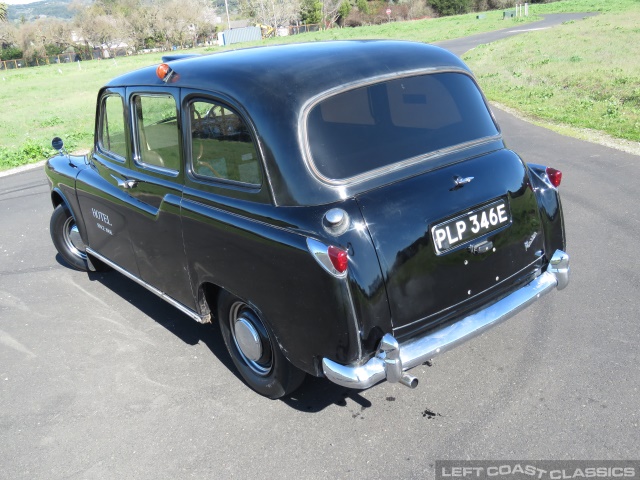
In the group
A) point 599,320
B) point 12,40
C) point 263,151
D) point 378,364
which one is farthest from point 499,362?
point 12,40

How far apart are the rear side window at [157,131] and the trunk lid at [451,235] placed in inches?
58.5

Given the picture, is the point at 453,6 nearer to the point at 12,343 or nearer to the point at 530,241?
the point at 530,241

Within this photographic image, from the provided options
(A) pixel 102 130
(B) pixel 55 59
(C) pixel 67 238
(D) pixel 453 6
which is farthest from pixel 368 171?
(B) pixel 55 59

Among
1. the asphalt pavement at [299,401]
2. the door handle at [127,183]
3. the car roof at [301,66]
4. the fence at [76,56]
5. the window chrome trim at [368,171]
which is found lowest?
the asphalt pavement at [299,401]

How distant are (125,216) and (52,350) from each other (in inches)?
45.9

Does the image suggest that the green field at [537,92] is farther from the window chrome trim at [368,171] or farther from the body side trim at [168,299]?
the body side trim at [168,299]

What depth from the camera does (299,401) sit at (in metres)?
3.66

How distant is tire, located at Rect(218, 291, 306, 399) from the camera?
3.48m

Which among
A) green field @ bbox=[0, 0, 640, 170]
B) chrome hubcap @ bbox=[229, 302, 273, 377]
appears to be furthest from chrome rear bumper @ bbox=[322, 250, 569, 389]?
green field @ bbox=[0, 0, 640, 170]

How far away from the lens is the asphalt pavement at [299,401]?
3.11 metres

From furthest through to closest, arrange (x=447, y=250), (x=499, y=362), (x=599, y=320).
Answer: (x=599, y=320) < (x=499, y=362) < (x=447, y=250)

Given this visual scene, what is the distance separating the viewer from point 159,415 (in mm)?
3625

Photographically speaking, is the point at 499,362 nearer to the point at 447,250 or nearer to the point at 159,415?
the point at 447,250

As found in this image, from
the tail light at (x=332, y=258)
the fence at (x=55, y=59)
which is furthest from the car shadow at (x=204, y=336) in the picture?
the fence at (x=55, y=59)
